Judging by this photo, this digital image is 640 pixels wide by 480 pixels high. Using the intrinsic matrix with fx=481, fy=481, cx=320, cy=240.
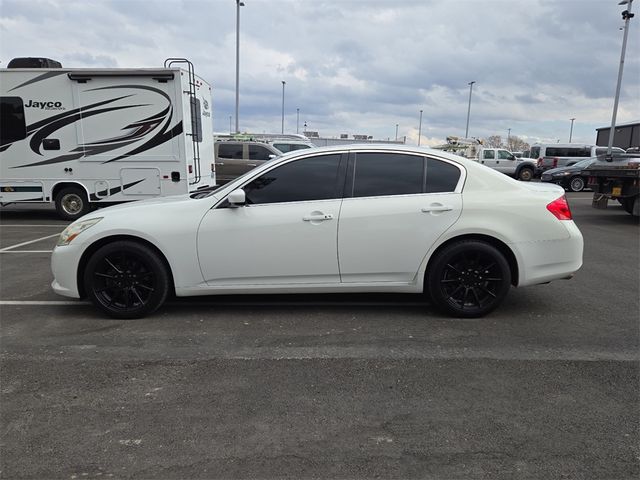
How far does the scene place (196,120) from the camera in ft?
36.1

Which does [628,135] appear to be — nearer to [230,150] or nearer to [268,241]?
[230,150]

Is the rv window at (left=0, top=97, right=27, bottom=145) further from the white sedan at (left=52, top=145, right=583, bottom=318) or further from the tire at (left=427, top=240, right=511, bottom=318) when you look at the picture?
the tire at (left=427, top=240, right=511, bottom=318)

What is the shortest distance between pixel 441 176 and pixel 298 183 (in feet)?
4.47

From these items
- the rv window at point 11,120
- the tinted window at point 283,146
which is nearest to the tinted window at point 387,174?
the rv window at point 11,120

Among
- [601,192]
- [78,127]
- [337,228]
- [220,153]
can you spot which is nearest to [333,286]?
[337,228]

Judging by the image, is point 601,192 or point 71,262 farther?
point 601,192

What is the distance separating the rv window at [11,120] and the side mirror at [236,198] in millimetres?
8601

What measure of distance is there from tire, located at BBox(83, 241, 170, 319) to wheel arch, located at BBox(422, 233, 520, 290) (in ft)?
8.12

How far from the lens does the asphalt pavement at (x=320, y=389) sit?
2.51 meters

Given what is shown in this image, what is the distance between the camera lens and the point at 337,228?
4.39 metres

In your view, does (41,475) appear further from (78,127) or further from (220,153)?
(220,153)

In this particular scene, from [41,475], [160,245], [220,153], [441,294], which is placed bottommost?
[41,475]

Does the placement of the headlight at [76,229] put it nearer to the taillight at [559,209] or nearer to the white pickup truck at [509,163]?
→ the taillight at [559,209]

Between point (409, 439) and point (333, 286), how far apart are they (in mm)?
2010
